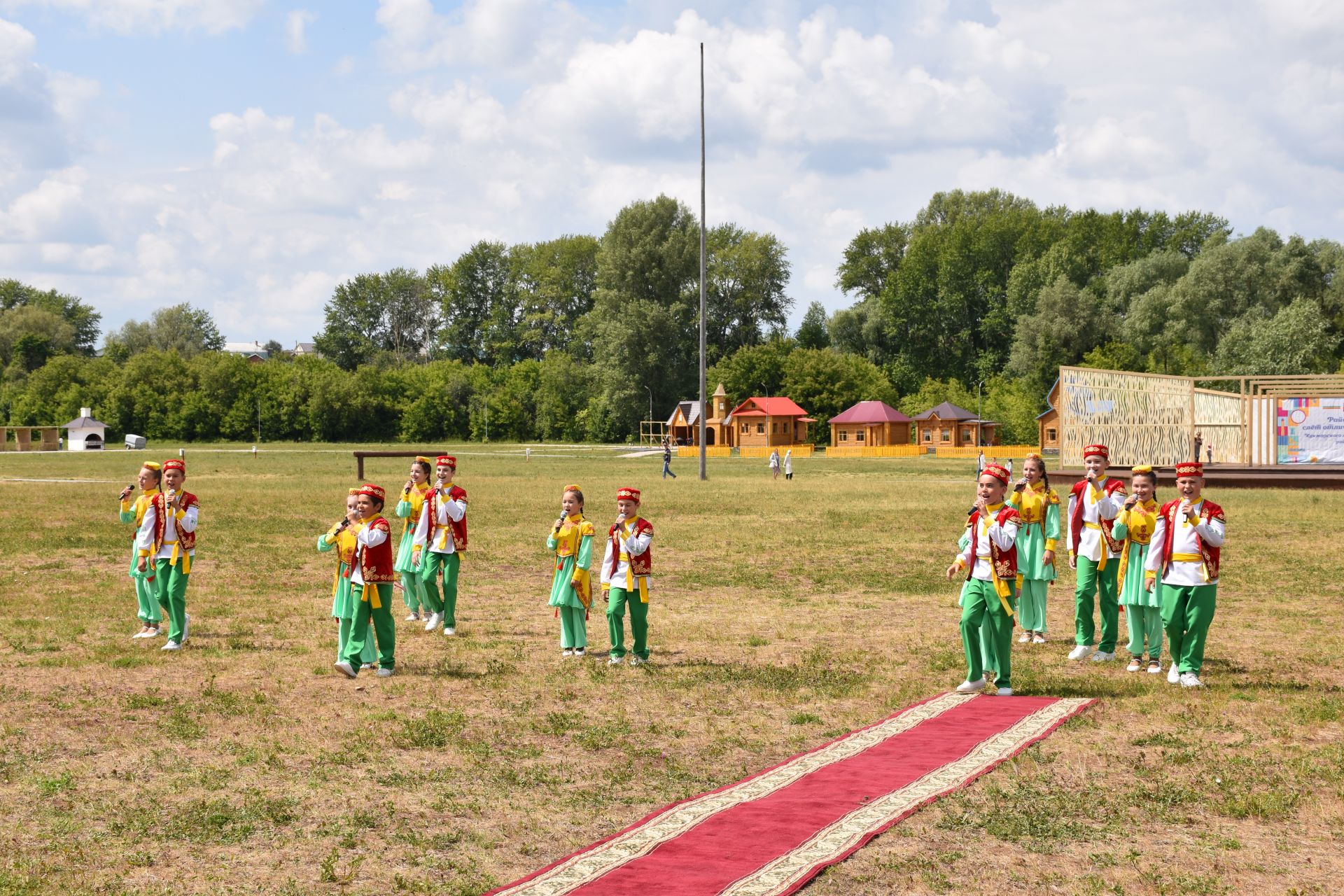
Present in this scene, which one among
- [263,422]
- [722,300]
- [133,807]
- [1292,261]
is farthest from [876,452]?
[133,807]

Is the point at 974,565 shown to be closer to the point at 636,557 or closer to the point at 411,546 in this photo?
the point at 636,557

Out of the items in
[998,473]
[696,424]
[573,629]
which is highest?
[696,424]

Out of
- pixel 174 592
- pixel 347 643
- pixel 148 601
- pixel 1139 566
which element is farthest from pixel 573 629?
pixel 1139 566

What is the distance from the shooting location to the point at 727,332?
419 feet

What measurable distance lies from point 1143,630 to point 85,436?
10335 centimetres

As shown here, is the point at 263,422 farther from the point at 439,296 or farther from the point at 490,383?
the point at 439,296

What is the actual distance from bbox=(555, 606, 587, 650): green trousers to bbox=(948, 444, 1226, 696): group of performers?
12.2 ft

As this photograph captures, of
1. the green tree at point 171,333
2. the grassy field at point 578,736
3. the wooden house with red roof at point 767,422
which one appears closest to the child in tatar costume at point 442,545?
the grassy field at point 578,736

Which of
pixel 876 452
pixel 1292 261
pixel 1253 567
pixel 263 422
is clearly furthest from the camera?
pixel 263 422

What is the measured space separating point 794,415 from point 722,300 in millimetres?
26706

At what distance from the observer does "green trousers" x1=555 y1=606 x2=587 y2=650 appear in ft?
39.8

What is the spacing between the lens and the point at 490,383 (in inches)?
5118

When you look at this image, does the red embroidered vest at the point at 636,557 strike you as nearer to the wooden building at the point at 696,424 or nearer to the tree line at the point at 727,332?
the tree line at the point at 727,332

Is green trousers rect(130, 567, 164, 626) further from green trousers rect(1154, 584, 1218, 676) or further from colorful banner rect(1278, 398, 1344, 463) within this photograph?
colorful banner rect(1278, 398, 1344, 463)
